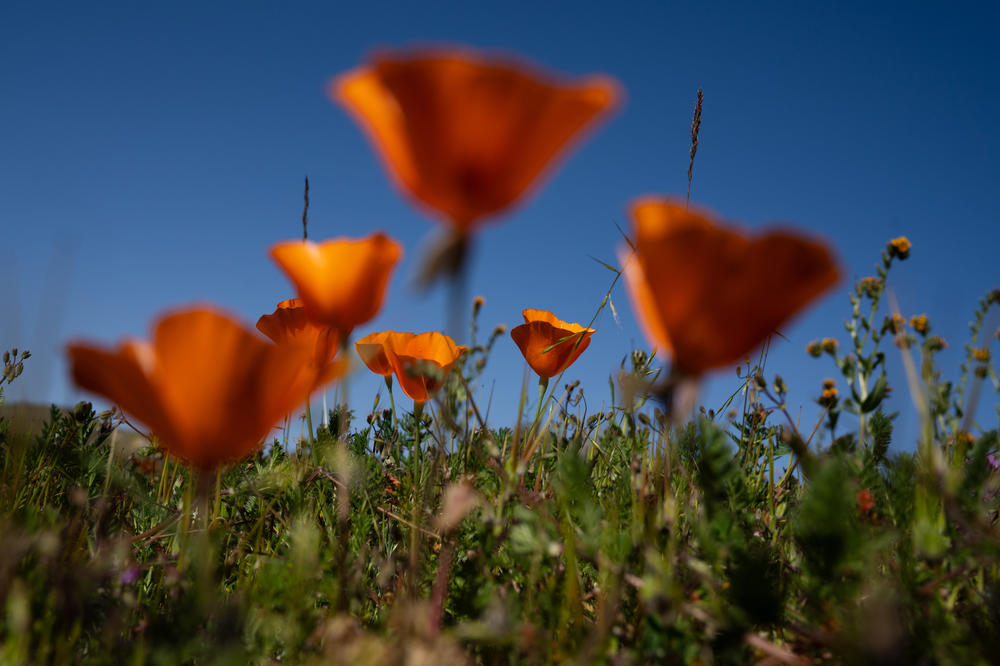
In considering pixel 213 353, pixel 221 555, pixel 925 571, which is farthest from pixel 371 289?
pixel 925 571

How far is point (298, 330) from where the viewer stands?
6.60 ft

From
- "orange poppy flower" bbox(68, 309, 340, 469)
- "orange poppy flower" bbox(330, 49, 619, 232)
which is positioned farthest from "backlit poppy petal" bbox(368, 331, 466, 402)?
"orange poppy flower" bbox(330, 49, 619, 232)

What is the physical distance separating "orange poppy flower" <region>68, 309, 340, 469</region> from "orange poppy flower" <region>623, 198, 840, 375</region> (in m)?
0.63

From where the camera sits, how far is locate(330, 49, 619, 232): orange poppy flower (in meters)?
0.96

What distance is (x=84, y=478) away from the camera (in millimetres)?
2285

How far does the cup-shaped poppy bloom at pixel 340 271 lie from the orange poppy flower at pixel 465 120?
404mm

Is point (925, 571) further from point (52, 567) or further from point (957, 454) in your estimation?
point (52, 567)

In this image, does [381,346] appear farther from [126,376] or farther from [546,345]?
[126,376]

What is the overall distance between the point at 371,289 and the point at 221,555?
1052mm

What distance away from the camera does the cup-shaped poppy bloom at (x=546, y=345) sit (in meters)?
2.15

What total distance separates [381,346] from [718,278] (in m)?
1.30

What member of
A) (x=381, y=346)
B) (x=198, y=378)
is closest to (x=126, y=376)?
(x=198, y=378)

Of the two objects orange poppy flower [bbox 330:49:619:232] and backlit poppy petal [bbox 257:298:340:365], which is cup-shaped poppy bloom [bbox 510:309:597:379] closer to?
backlit poppy petal [bbox 257:298:340:365]

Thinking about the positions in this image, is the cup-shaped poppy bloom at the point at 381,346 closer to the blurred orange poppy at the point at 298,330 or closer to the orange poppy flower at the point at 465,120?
the blurred orange poppy at the point at 298,330
